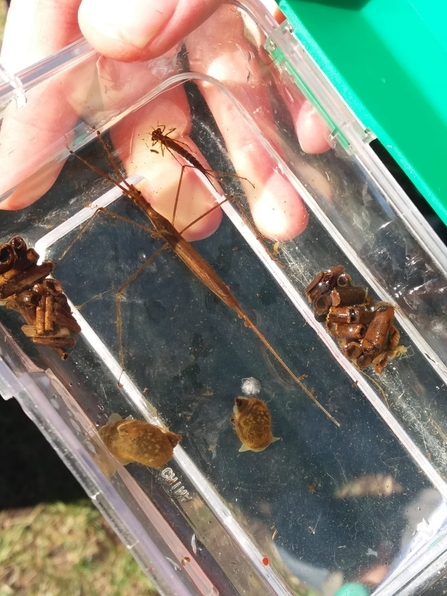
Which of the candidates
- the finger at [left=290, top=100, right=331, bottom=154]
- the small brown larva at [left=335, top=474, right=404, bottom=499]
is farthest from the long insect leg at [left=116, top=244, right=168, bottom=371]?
the small brown larva at [left=335, top=474, right=404, bottom=499]

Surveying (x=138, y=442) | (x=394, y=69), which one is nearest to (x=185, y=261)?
(x=138, y=442)

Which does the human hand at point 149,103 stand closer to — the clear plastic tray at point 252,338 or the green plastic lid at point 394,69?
the clear plastic tray at point 252,338

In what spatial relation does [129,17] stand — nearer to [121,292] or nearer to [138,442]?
[121,292]

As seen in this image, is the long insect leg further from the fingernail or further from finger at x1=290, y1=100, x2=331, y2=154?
the fingernail

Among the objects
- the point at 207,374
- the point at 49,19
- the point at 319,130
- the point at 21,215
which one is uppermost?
the point at 49,19

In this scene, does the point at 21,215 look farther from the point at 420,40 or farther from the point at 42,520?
the point at 420,40

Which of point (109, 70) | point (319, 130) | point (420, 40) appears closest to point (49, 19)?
point (109, 70)
